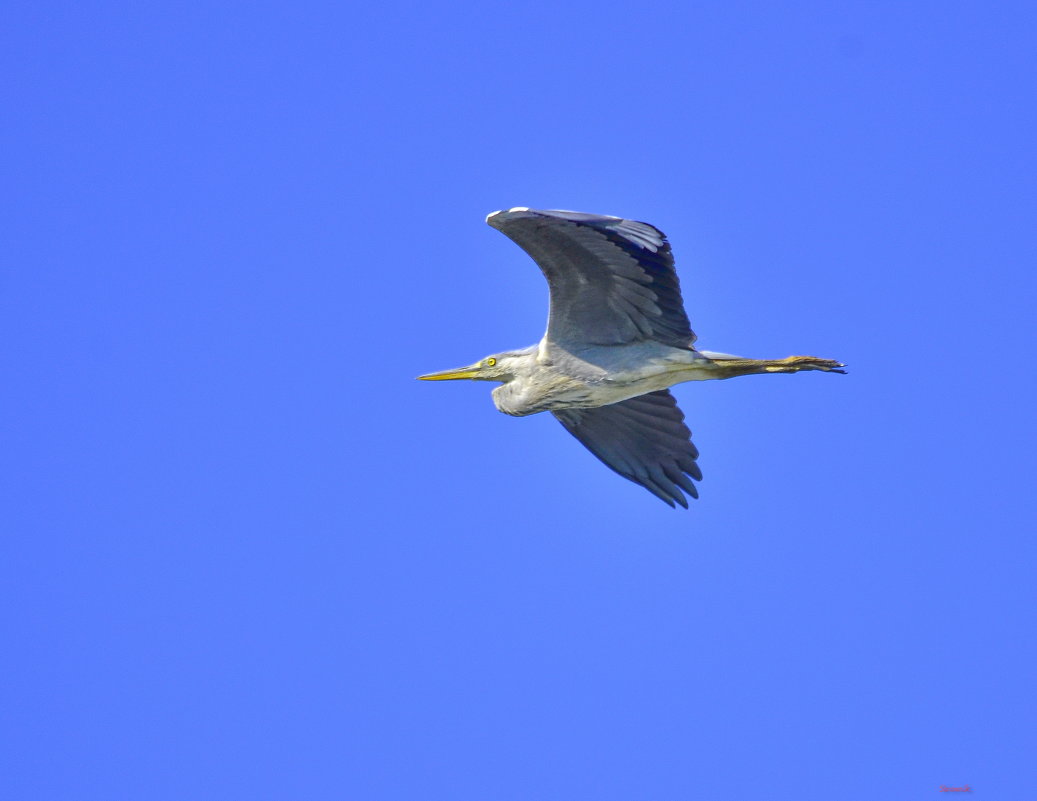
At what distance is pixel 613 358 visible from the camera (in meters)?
11.8

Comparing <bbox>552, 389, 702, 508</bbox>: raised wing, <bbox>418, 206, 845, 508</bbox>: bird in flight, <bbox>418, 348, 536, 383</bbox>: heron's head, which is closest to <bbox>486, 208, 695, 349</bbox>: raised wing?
<bbox>418, 206, 845, 508</bbox>: bird in flight

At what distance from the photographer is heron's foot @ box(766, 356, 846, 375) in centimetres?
1135

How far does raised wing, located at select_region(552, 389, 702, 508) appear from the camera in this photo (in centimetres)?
1288

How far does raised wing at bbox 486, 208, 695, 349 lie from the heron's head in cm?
63

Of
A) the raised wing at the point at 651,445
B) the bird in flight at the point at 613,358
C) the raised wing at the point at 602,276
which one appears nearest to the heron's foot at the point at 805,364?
the bird in flight at the point at 613,358

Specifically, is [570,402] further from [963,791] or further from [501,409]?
[963,791]

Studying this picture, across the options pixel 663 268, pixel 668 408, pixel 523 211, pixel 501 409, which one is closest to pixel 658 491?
pixel 668 408

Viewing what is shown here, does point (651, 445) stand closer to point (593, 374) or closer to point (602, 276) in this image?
point (593, 374)

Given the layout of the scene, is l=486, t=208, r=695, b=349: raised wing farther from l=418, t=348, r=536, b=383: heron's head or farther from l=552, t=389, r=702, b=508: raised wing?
l=552, t=389, r=702, b=508: raised wing

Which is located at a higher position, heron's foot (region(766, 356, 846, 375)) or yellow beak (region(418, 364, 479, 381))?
yellow beak (region(418, 364, 479, 381))

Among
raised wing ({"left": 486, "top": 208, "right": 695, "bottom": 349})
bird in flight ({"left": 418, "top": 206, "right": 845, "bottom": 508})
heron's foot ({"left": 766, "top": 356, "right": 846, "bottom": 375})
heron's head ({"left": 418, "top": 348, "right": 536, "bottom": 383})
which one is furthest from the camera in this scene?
heron's head ({"left": 418, "top": 348, "right": 536, "bottom": 383})

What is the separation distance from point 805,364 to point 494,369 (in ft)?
9.21

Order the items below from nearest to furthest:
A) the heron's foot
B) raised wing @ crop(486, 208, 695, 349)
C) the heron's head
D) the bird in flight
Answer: raised wing @ crop(486, 208, 695, 349)
the bird in flight
the heron's foot
the heron's head

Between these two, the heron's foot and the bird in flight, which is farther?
the heron's foot
